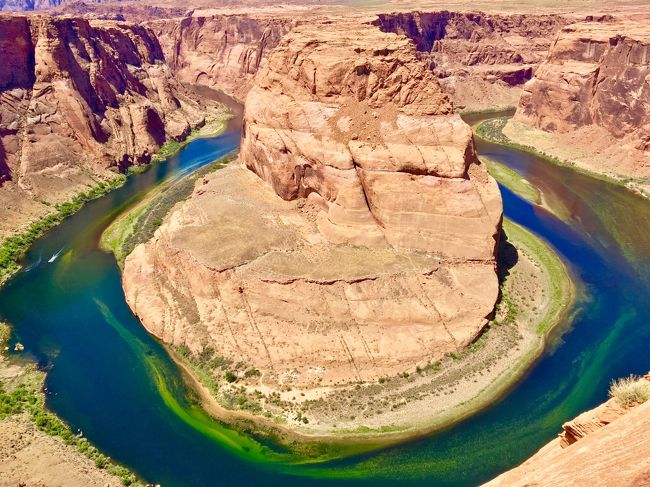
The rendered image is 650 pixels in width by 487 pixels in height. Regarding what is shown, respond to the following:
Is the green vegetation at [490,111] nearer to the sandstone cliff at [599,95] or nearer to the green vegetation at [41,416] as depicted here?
the sandstone cliff at [599,95]

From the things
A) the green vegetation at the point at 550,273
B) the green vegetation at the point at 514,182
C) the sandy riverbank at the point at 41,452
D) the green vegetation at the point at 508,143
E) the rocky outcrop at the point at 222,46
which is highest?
the rocky outcrop at the point at 222,46

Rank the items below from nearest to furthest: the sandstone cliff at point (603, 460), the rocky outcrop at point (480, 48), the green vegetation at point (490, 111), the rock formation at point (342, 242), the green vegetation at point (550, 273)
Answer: the sandstone cliff at point (603, 460)
the rock formation at point (342, 242)
the green vegetation at point (550, 273)
the green vegetation at point (490, 111)
the rocky outcrop at point (480, 48)

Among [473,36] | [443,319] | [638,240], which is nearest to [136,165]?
[443,319]

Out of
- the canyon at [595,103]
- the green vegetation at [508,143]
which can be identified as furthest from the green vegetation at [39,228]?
the canyon at [595,103]

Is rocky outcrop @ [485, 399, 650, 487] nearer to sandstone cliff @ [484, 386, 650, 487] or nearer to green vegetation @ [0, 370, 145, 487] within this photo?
sandstone cliff @ [484, 386, 650, 487]

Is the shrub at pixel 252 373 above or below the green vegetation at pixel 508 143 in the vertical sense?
below

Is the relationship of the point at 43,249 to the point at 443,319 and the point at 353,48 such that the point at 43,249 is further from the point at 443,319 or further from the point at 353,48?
the point at 443,319
